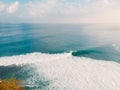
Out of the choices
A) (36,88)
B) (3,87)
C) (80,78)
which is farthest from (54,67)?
(3,87)

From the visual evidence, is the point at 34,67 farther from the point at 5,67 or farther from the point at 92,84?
the point at 92,84

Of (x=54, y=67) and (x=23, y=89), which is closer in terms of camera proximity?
(x=23, y=89)

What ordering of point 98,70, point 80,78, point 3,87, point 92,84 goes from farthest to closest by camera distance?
point 98,70
point 80,78
point 92,84
point 3,87

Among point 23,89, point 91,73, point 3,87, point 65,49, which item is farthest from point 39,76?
point 65,49

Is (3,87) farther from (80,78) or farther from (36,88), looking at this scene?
(80,78)

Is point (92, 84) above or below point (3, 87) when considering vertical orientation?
below

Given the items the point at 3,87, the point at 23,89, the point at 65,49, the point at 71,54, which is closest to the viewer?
the point at 3,87
